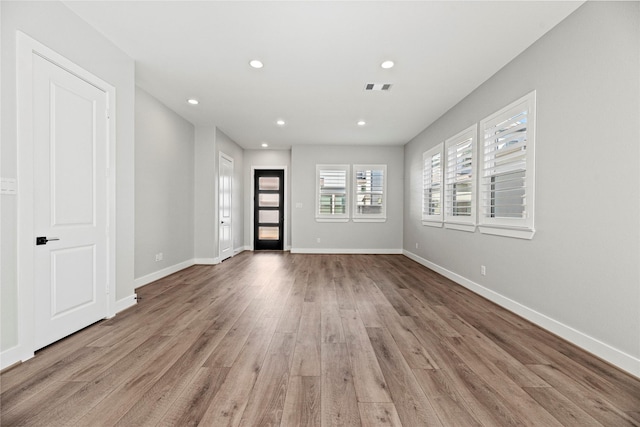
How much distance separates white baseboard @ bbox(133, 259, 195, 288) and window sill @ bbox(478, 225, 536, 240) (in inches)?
175

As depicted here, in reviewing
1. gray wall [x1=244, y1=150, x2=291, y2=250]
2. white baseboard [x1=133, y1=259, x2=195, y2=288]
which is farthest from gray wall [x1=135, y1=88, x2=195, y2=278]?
gray wall [x1=244, y1=150, x2=291, y2=250]

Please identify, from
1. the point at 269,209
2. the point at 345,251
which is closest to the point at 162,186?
the point at 269,209

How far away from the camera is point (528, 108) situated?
2818 mm

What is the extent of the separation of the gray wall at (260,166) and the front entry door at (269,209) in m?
0.14

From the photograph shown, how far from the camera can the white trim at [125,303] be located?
9.66 ft

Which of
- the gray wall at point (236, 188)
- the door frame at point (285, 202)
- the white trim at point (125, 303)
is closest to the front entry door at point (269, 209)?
the door frame at point (285, 202)

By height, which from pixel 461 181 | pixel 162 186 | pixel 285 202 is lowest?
pixel 285 202

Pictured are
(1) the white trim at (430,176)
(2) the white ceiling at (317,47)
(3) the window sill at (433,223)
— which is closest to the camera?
(2) the white ceiling at (317,47)

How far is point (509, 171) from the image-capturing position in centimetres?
308

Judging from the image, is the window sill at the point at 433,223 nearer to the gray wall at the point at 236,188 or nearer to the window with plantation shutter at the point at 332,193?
the window with plantation shutter at the point at 332,193

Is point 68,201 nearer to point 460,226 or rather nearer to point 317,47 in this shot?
point 317,47

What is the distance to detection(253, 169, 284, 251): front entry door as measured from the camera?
795 centimetres

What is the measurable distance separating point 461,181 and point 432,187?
3.92 ft

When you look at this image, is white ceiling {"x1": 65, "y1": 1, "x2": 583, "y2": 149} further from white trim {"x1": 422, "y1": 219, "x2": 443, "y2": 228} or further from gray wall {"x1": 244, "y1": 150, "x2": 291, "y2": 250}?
gray wall {"x1": 244, "y1": 150, "x2": 291, "y2": 250}
